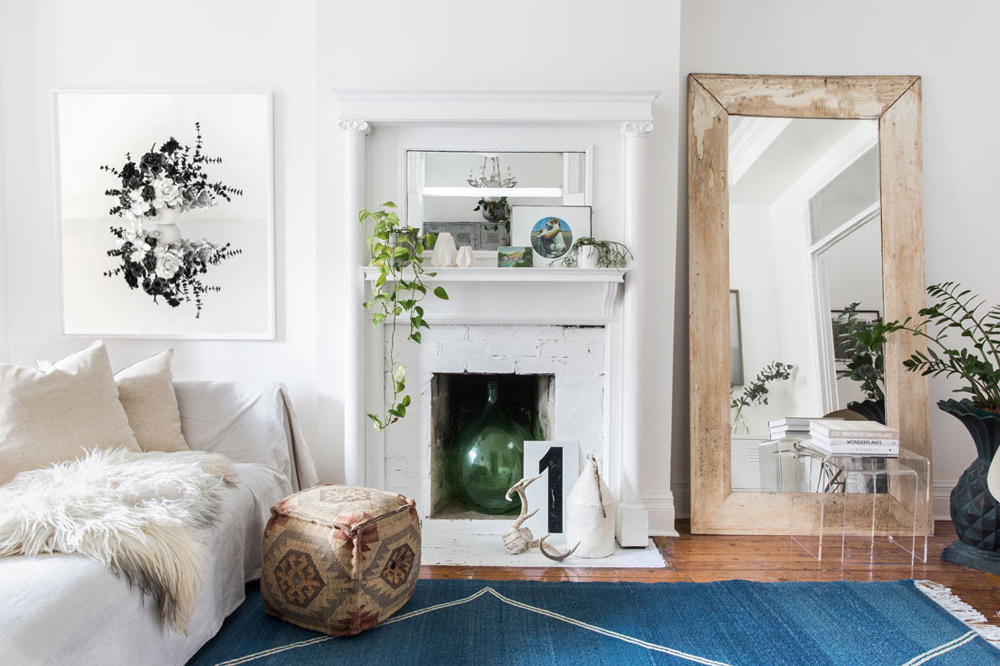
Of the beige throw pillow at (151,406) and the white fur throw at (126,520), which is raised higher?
the beige throw pillow at (151,406)

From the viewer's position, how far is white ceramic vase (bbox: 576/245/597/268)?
2.58 meters

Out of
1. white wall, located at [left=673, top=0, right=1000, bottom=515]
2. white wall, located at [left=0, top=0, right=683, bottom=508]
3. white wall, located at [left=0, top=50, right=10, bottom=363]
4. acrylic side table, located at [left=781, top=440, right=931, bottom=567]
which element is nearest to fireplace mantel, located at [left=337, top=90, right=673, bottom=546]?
white wall, located at [left=0, top=0, right=683, bottom=508]

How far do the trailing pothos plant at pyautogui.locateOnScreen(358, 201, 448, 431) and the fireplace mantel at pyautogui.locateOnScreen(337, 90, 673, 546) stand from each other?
2.9 inches

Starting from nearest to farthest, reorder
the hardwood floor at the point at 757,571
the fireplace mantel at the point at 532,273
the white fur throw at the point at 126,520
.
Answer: the white fur throw at the point at 126,520 → the hardwood floor at the point at 757,571 → the fireplace mantel at the point at 532,273

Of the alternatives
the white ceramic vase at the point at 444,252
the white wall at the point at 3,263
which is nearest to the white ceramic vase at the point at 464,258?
the white ceramic vase at the point at 444,252

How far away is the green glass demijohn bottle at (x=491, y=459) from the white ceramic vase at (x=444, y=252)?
1.91 ft

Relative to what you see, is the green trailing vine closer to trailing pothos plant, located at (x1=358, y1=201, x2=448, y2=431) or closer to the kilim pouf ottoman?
trailing pothos plant, located at (x1=358, y1=201, x2=448, y2=431)

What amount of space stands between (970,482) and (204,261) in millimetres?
3299

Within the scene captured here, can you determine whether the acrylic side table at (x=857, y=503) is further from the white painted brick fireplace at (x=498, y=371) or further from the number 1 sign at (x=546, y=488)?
the number 1 sign at (x=546, y=488)

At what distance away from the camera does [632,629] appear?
6.43 ft

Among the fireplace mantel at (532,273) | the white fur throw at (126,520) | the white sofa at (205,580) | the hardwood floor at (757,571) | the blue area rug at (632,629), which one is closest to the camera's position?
the white sofa at (205,580)

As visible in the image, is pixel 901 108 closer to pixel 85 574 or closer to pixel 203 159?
pixel 203 159

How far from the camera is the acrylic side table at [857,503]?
2607 mm

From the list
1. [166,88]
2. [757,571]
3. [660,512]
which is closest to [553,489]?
[660,512]
